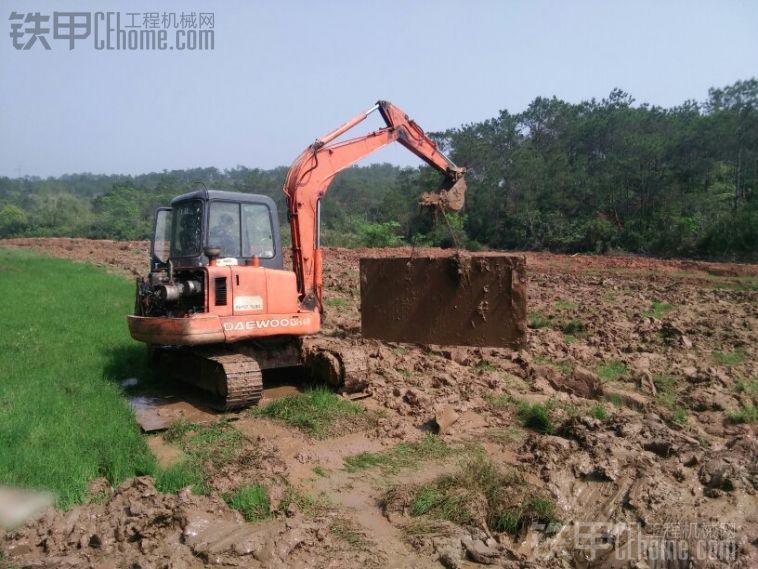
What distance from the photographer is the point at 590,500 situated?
14.4 feet

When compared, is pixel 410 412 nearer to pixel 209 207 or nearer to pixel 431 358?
pixel 431 358

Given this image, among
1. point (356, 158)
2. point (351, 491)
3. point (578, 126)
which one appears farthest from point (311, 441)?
point (578, 126)

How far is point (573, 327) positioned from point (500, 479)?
6.44 m

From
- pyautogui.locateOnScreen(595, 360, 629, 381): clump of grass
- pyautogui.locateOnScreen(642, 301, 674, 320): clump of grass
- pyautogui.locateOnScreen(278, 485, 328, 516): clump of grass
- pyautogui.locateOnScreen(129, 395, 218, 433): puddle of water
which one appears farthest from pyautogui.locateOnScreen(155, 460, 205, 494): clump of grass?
pyautogui.locateOnScreen(642, 301, 674, 320): clump of grass

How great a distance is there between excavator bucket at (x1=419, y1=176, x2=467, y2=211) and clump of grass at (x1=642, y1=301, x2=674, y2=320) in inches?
209

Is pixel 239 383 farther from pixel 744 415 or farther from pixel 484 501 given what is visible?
pixel 744 415

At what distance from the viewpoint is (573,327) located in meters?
10.4

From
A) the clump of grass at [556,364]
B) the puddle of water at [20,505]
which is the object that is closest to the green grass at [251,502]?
the puddle of water at [20,505]

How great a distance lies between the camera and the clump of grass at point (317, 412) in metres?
5.94

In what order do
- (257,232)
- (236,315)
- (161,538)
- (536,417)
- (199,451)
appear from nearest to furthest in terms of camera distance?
(161,538), (199,451), (536,417), (236,315), (257,232)

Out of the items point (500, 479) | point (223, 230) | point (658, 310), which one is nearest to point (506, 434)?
point (500, 479)

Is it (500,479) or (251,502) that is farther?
(500,479)

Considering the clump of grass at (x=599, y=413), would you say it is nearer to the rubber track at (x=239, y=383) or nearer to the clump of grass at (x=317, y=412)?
the clump of grass at (x=317, y=412)

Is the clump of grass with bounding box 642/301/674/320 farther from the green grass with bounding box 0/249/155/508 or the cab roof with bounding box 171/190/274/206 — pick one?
the green grass with bounding box 0/249/155/508
